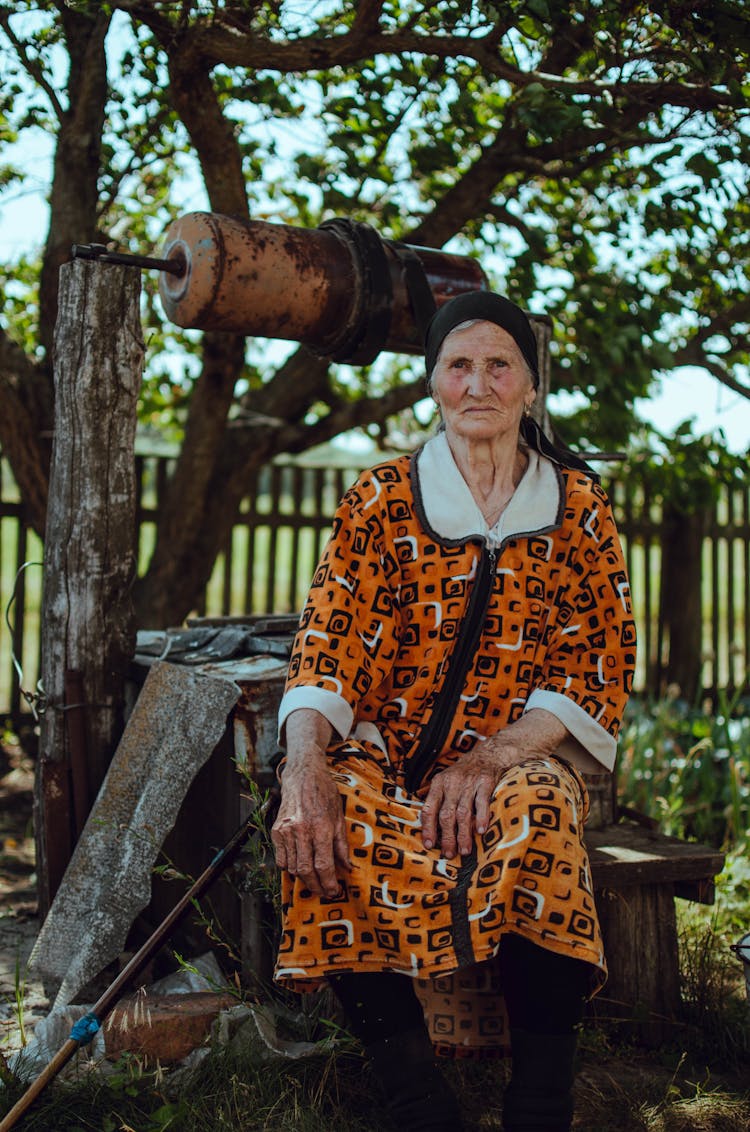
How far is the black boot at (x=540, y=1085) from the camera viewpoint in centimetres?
205

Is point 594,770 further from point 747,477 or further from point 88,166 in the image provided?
point 88,166

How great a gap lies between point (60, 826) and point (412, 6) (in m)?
3.25

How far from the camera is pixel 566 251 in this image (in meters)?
5.04

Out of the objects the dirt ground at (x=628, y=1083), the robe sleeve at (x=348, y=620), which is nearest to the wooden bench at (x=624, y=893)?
the dirt ground at (x=628, y=1083)

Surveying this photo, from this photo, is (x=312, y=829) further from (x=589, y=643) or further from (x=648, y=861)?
(x=648, y=861)

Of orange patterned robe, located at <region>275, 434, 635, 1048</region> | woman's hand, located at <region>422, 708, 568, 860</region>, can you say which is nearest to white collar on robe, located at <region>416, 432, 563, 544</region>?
orange patterned robe, located at <region>275, 434, 635, 1048</region>

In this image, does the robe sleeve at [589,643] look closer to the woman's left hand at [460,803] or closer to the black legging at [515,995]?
the woman's left hand at [460,803]

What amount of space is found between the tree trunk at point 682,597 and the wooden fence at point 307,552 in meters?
0.04

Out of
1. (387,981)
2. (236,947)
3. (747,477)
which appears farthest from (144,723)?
(747,477)

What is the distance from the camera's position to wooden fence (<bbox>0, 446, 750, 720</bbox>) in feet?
19.5

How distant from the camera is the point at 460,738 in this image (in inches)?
98.7

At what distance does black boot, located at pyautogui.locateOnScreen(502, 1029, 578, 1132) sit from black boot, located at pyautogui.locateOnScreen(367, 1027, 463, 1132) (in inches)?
4.9

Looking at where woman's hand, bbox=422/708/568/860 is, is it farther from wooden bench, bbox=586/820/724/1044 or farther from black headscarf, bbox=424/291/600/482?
black headscarf, bbox=424/291/600/482

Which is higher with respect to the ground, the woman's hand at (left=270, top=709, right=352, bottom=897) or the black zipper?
the black zipper
